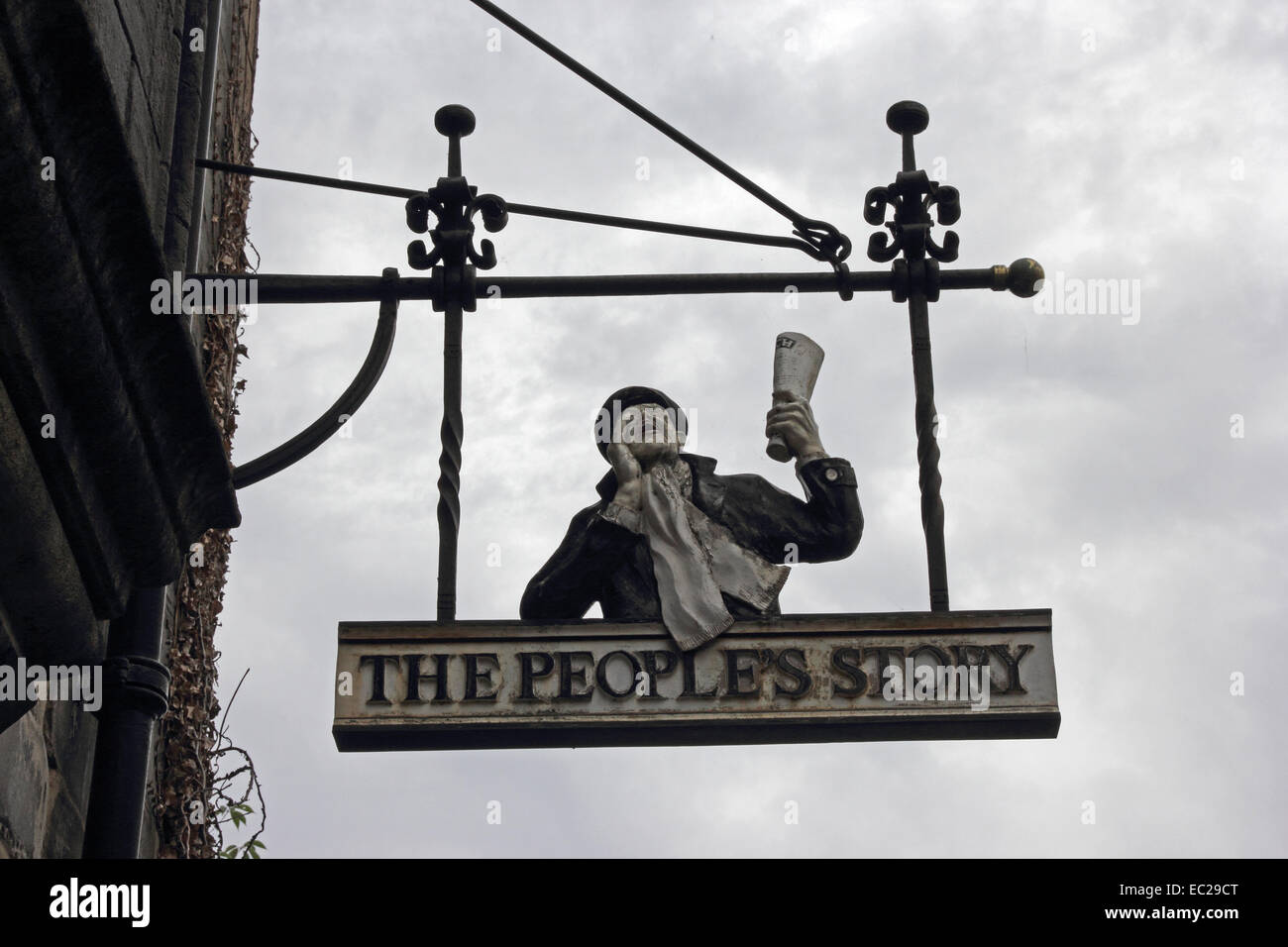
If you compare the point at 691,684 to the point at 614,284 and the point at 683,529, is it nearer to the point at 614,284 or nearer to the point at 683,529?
the point at 683,529

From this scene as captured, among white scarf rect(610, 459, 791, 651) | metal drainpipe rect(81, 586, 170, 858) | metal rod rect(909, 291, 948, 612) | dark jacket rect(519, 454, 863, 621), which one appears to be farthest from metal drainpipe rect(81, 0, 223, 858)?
metal rod rect(909, 291, 948, 612)

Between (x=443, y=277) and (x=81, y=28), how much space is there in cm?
232

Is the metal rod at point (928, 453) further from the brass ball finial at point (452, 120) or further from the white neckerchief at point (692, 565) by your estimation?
the brass ball finial at point (452, 120)

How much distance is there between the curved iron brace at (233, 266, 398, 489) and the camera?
579 centimetres

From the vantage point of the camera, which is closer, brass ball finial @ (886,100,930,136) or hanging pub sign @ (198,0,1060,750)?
hanging pub sign @ (198,0,1060,750)

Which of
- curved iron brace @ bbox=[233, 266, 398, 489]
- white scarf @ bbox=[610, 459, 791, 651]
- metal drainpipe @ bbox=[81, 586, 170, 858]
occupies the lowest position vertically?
metal drainpipe @ bbox=[81, 586, 170, 858]

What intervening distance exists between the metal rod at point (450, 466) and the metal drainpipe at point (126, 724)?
0.74 metres

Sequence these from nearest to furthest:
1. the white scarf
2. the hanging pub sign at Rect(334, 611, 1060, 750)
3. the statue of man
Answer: the hanging pub sign at Rect(334, 611, 1060, 750) < the white scarf < the statue of man

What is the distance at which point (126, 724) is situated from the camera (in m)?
5.65

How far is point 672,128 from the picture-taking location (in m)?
6.48

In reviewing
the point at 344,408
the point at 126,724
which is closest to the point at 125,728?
the point at 126,724

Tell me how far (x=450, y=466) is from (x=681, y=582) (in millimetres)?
716

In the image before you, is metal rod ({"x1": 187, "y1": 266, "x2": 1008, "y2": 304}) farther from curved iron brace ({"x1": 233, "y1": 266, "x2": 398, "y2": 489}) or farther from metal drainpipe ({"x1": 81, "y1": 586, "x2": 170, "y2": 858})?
metal drainpipe ({"x1": 81, "y1": 586, "x2": 170, "y2": 858})
